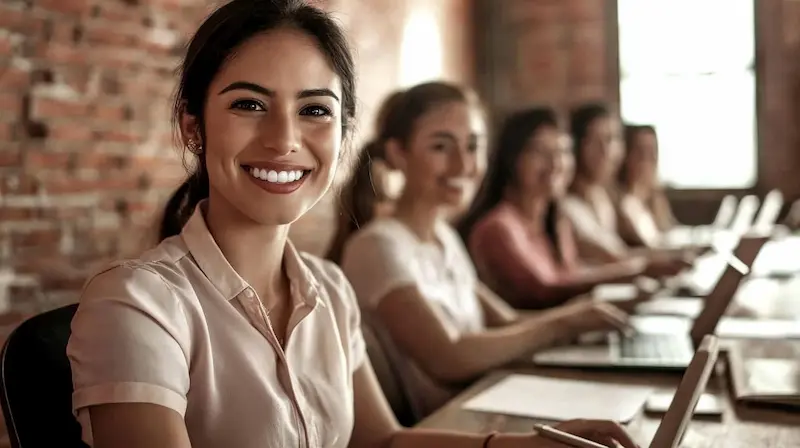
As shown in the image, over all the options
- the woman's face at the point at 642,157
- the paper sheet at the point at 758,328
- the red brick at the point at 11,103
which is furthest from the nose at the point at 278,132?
the woman's face at the point at 642,157

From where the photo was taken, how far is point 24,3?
1677 mm

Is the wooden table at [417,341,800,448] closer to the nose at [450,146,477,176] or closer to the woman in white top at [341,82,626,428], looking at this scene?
the woman in white top at [341,82,626,428]

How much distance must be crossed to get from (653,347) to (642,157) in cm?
317

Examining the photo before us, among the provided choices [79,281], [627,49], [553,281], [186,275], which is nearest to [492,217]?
[553,281]

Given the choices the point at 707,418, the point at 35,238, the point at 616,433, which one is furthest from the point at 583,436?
the point at 35,238

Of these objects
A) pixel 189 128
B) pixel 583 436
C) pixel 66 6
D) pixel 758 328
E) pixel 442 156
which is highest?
pixel 66 6

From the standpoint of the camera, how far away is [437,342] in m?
1.71

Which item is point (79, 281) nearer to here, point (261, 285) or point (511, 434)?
point (261, 285)

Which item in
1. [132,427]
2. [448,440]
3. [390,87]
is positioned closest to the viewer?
[132,427]

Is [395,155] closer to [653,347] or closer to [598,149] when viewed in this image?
[653,347]

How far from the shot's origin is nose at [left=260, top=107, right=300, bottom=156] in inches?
41.1

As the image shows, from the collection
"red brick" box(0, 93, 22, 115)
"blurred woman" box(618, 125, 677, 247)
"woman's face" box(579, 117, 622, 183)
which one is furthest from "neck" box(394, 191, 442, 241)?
"blurred woman" box(618, 125, 677, 247)

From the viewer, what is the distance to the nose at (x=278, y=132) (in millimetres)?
1045

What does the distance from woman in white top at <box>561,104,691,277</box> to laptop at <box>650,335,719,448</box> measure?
2.64m
